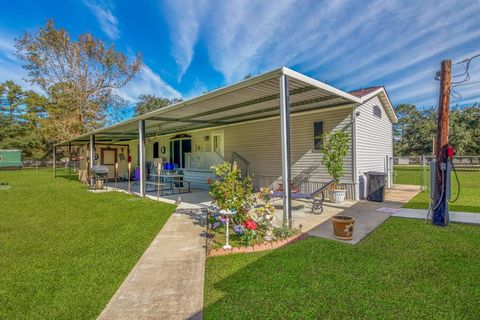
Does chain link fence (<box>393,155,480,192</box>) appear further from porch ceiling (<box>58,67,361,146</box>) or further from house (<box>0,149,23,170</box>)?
house (<box>0,149,23,170</box>)

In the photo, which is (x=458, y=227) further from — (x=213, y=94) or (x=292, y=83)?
(x=213, y=94)

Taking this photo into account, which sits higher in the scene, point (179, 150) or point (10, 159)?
point (179, 150)

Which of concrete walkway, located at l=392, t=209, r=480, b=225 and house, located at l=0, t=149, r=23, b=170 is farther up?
house, located at l=0, t=149, r=23, b=170

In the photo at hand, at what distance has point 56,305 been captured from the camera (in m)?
2.48

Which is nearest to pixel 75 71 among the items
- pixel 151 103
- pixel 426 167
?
pixel 151 103

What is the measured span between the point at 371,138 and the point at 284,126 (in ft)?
19.5

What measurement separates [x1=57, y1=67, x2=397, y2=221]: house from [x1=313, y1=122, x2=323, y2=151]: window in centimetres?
3

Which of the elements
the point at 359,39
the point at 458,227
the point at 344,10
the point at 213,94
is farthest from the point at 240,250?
the point at 359,39

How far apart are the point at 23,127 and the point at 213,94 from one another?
1655 inches

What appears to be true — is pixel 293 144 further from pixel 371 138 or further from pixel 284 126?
pixel 284 126

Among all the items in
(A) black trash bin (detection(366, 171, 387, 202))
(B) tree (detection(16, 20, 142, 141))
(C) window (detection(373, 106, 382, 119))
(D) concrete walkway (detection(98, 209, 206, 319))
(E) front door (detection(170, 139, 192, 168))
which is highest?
(B) tree (detection(16, 20, 142, 141))

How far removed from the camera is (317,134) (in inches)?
335

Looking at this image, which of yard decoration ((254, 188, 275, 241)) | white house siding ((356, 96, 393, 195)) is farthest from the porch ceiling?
yard decoration ((254, 188, 275, 241))

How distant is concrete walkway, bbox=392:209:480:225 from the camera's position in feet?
16.7
